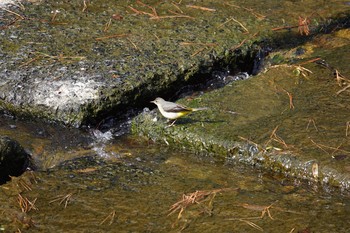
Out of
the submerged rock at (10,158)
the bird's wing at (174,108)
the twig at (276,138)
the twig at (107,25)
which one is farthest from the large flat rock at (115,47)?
the twig at (276,138)

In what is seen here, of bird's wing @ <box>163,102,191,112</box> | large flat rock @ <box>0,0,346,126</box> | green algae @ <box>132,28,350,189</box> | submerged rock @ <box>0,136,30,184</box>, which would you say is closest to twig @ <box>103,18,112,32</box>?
large flat rock @ <box>0,0,346,126</box>

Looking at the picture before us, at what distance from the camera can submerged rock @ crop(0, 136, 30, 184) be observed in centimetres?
445

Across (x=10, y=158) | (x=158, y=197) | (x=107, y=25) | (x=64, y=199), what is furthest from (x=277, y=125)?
(x=107, y=25)

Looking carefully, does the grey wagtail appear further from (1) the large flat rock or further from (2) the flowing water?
(1) the large flat rock

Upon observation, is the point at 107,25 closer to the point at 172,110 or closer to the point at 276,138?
the point at 172,110

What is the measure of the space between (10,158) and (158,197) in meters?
1.06

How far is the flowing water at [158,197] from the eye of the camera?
150 inches

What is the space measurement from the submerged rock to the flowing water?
0.15m

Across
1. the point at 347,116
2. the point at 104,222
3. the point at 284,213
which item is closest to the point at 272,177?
the point at 284,213

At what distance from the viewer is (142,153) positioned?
15.7ft

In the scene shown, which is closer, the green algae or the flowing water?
the flowing water

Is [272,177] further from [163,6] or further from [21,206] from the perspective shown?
[163,6]

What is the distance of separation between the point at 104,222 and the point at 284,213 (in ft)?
3.32

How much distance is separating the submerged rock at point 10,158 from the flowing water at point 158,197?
0.15m
